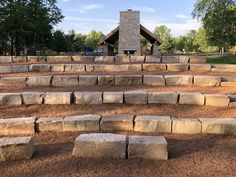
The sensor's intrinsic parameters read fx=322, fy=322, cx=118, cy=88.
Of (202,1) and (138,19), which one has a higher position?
(202,1)

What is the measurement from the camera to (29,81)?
8.39 m

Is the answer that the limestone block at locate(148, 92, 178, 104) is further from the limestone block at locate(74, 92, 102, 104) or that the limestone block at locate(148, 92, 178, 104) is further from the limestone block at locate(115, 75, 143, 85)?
the limestone block at locate(115, 75, 143, 85)

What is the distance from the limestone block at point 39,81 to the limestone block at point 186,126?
4087mm

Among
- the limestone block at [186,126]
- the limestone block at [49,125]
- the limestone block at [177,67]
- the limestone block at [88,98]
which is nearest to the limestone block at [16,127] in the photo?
the limestone block at [49,125]

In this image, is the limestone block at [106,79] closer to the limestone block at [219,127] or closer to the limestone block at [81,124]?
the limestone block at [81,124]

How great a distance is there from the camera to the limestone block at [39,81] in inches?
328

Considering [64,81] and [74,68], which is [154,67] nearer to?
[74,68]

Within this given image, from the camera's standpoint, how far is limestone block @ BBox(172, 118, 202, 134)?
534 centimetres

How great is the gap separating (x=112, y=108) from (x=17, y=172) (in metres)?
2.96

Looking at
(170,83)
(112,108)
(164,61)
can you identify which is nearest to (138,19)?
(164,61)

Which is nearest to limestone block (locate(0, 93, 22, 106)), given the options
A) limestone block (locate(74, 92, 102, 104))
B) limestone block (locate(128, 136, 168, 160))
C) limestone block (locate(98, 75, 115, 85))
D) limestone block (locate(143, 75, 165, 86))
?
limestone block (locate(74, 92, 102, 104))

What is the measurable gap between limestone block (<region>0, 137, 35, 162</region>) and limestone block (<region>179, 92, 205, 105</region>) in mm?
3570

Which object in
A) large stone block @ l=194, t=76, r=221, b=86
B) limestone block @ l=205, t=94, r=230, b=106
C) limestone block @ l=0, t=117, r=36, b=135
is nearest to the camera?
limestone block @ l=0, t=117, r=36, b=135

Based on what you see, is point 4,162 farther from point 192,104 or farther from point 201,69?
point 201,69
